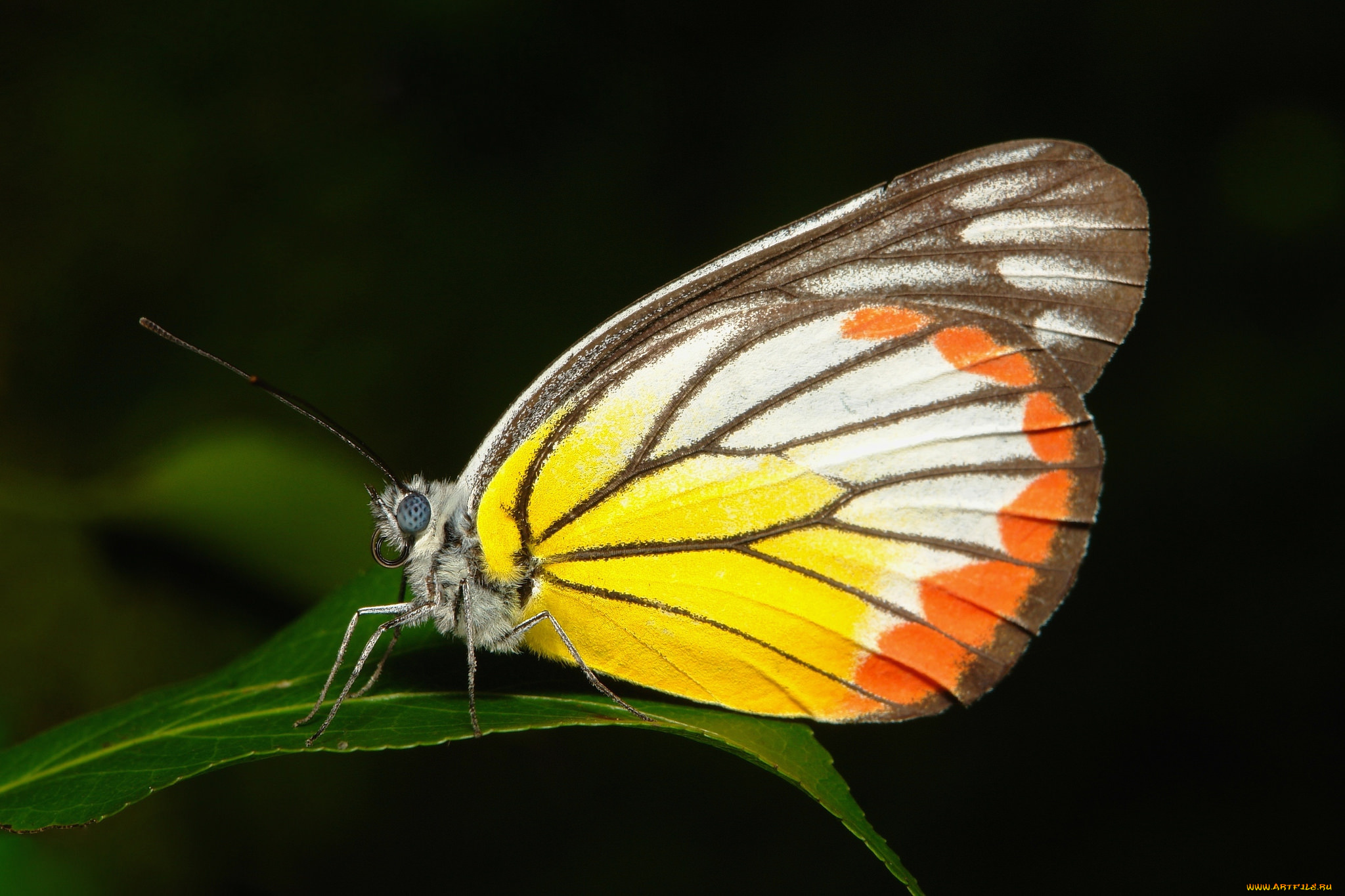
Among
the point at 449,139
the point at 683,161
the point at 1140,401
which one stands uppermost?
the point at 449,139

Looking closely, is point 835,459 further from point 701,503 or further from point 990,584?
point 990,584

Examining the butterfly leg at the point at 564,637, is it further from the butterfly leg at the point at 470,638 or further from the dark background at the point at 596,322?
the dark background at the point at 596,322

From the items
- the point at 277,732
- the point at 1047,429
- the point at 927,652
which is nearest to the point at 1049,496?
the point at 1047,429

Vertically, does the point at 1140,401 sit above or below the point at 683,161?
below

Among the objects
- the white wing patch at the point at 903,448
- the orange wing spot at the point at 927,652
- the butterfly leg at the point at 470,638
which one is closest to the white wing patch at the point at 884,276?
the white wing patch at the point at 903,448

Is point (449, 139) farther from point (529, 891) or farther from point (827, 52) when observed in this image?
point (529, 891)

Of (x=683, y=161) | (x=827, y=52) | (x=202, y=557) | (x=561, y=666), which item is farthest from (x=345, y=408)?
(x=827, y=52)

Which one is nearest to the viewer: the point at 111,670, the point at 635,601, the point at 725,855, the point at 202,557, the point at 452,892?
the point at 635,601

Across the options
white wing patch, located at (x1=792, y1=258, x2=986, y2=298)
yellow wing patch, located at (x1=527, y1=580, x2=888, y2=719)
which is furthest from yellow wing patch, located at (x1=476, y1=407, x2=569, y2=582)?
white wing patch, located at (x1=792, y1=258, x2=986, y2=298)
